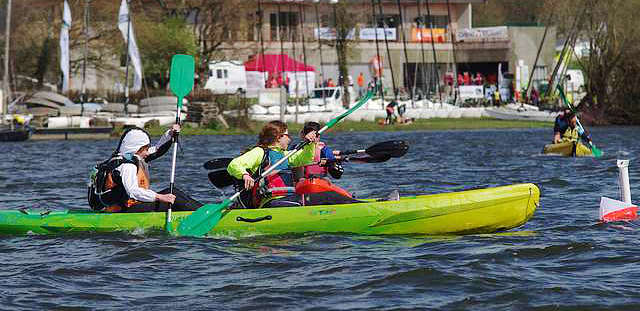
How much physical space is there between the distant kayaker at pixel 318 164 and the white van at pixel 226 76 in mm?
32935

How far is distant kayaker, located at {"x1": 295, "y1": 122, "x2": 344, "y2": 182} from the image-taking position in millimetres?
9617

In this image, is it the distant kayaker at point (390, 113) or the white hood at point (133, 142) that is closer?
the white hood at point (133, 142)

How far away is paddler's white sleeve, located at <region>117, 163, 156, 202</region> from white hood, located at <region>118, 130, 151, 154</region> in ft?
0.43

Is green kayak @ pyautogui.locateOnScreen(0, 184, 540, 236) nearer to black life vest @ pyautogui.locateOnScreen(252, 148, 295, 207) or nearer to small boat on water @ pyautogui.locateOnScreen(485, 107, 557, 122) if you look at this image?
black life vest @ pyautogui.locateOnScreen(252, 148, 295, 207)

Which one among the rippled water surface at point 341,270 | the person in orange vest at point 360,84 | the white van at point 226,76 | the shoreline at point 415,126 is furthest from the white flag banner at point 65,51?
the rippled water surface at point 341,270

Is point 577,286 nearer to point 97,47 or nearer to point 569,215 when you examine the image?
point 569,215

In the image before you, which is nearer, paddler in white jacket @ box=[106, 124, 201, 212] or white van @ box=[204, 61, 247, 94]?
paddler in white jacket @ box=[106, 124, 201, 212]

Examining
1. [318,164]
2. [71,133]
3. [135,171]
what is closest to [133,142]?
[135,171]

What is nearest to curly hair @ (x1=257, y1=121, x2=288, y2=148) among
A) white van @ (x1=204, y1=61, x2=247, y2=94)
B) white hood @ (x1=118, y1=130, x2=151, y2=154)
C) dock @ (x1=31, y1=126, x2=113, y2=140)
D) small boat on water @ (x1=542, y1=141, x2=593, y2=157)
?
white hood @ (x1=118, y1=130, x2=151, y2=154)

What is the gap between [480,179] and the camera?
16406 millimetres

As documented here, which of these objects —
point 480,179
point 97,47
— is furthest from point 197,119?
point 480,179

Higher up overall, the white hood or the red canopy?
the red canopy

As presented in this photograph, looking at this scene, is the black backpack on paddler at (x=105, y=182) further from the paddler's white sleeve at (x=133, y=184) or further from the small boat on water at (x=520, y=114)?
the small boat on water at (x=520, y=114)

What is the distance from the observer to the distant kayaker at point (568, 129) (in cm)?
1953
